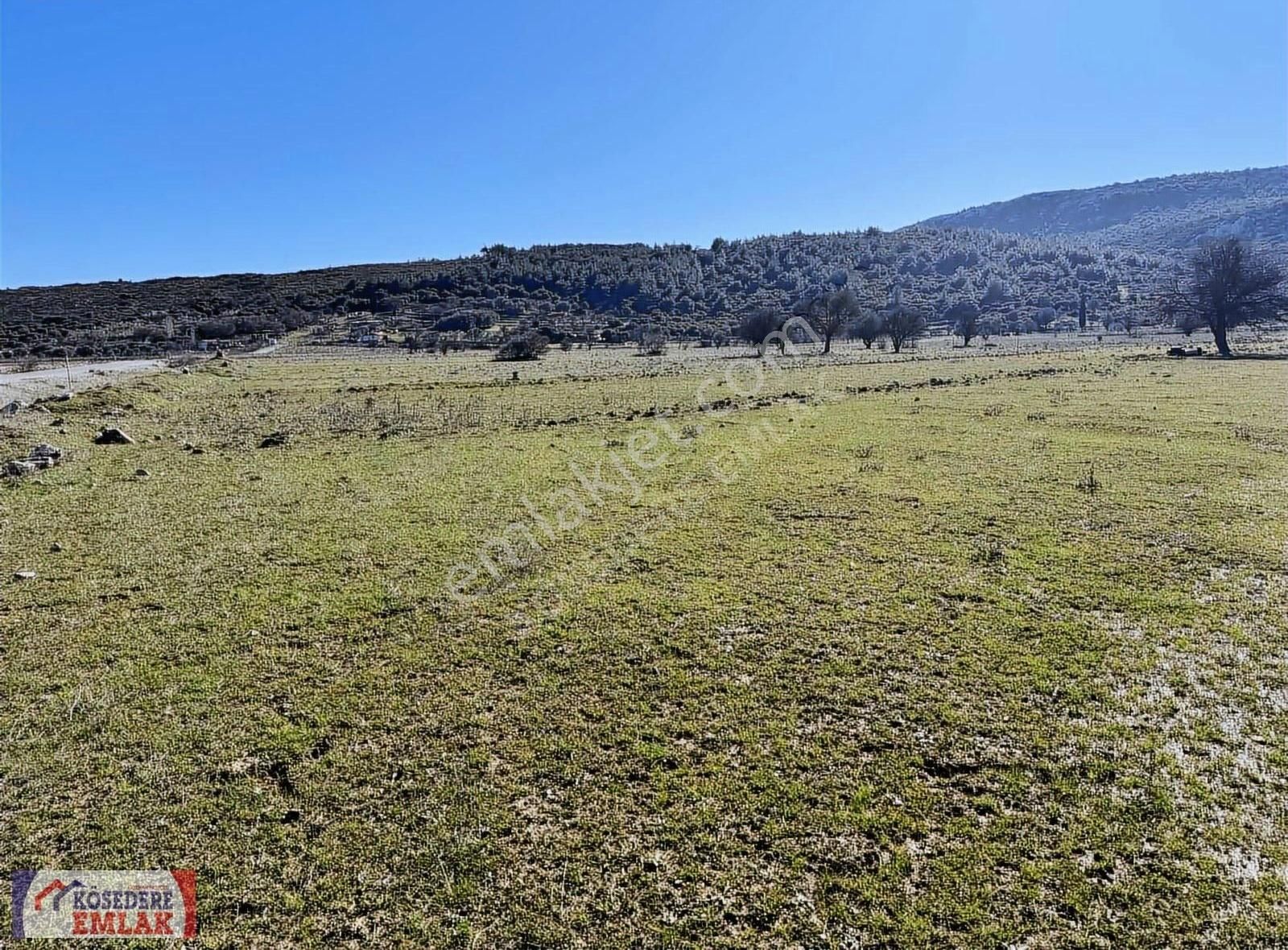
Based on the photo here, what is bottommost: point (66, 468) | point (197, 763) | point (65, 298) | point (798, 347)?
point (197, 763)

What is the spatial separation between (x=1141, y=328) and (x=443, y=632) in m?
120

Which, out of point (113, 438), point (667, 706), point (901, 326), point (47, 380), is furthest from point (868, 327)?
point (667, 706)

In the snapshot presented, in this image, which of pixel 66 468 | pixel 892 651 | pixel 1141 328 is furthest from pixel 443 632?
pixel 1141 328

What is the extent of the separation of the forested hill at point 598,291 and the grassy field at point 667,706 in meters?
63.1

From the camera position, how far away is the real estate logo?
10.8 feet

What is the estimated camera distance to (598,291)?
121375mm

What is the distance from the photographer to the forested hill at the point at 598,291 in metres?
81.4

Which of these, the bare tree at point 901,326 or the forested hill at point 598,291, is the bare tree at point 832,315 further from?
the forested hill at point 598,291

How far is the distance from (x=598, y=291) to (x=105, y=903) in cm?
12435

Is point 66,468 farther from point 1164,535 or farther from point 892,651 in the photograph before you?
point 1164,535

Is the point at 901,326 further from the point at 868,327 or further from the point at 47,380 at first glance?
the point at 47,380

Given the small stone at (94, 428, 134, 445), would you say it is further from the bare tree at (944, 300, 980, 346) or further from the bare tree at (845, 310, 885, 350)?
the bare tree at (944, 300, 980, 346)

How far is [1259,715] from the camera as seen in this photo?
4727 mm

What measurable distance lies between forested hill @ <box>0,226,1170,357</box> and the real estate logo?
6672 centimetres
